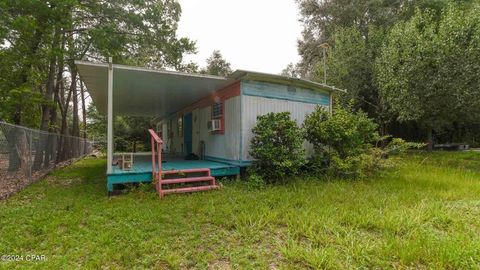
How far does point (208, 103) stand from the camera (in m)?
8.45

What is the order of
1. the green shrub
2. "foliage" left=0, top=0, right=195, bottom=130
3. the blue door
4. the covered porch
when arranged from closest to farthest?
1. the covered porch
2. the green shrub
3. "foliage" left=0, top=0, right=195, bottom=130
4. the blue door

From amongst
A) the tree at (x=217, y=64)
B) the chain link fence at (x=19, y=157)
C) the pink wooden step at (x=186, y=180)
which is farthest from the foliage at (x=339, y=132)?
the tree at (x=217, y=64)

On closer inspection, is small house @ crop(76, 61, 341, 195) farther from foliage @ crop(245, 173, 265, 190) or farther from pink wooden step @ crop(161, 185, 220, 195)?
foliage @ crop(245, 173, 265, 190)

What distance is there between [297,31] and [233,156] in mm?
14945

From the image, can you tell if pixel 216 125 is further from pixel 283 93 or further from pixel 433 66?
pixel 433 66

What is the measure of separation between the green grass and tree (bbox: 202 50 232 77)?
63.4ft

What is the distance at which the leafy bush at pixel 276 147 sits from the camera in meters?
5.86

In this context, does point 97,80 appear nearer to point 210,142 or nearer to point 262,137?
point 210,142

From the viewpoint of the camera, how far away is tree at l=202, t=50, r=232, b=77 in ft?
77.5

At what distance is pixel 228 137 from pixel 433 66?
7.70m

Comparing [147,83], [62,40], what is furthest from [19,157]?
[62,40]

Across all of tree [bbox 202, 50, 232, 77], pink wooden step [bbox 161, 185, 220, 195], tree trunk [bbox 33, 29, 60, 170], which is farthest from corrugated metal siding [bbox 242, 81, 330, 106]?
tree [bbox 202, 50, 232, 77]

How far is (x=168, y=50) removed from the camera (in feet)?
32.4

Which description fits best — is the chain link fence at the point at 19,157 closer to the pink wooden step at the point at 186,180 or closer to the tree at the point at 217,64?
the pink wooden step at the point at 186,180
